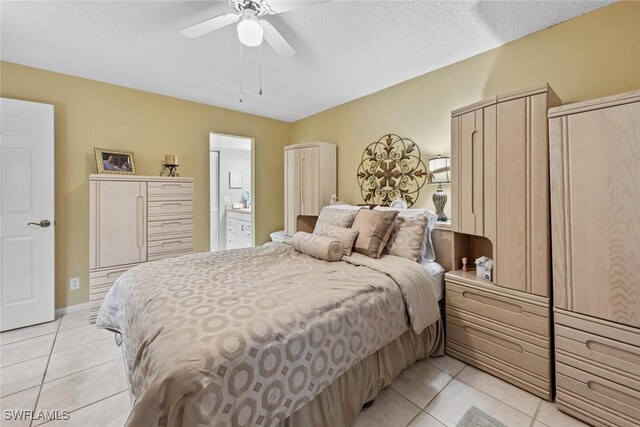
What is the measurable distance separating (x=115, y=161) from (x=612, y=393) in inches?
176

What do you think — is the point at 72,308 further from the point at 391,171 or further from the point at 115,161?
the point at 391,171

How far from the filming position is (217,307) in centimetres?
127

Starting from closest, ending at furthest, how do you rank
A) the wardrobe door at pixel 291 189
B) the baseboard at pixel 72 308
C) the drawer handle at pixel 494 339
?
the drawer handle at pixel 494 339
the baseboard at pixel 72 308
the wardrobe door at pixel 291 189

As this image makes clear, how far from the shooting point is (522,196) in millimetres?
1758

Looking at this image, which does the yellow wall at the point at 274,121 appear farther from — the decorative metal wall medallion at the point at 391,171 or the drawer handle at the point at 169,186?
the drawer handle at the point at 169,186

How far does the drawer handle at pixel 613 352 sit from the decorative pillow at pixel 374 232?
130cm

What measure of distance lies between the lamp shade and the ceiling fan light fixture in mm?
1841

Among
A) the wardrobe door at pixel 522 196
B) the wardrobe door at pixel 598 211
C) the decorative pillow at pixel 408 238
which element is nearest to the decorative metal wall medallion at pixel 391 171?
the decorative pillow at pixel 408 238

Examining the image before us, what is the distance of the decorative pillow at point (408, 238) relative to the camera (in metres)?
2.22

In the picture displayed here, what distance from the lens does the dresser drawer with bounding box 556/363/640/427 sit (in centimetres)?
136

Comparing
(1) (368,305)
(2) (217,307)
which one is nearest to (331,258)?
(1) (368,305)

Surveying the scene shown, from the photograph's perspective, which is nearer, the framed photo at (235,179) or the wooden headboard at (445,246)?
the wooden headboard at (445,246)

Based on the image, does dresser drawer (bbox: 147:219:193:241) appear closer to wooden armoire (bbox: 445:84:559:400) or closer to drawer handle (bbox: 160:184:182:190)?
drawer handle (bbox: 160:184:182:190)

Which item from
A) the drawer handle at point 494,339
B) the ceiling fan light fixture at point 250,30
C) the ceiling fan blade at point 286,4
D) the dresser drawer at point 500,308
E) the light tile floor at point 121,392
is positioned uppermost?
the ceiling fan blade at point 286,4
